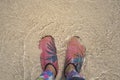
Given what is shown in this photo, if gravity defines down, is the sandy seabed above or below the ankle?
above

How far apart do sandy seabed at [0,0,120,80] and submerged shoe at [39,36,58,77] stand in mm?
33

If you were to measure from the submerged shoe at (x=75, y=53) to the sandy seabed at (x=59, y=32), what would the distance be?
0.03 metres

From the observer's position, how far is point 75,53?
56.7 inches

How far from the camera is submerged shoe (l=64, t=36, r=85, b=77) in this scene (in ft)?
4.57

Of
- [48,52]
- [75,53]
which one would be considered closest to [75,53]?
[75,53]

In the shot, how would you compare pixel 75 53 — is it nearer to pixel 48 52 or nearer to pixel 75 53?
pixel 75 53

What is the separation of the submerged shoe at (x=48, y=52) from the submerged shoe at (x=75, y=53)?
8cm

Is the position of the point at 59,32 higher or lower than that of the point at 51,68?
higher

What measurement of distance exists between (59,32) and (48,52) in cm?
16

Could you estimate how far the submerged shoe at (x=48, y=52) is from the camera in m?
1.39

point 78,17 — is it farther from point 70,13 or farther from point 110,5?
point 110,5

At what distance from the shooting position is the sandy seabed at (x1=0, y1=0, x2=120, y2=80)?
4.67ft

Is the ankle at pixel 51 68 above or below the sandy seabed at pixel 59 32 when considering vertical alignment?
below

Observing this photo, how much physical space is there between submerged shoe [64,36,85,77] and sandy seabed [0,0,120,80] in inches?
1.4
